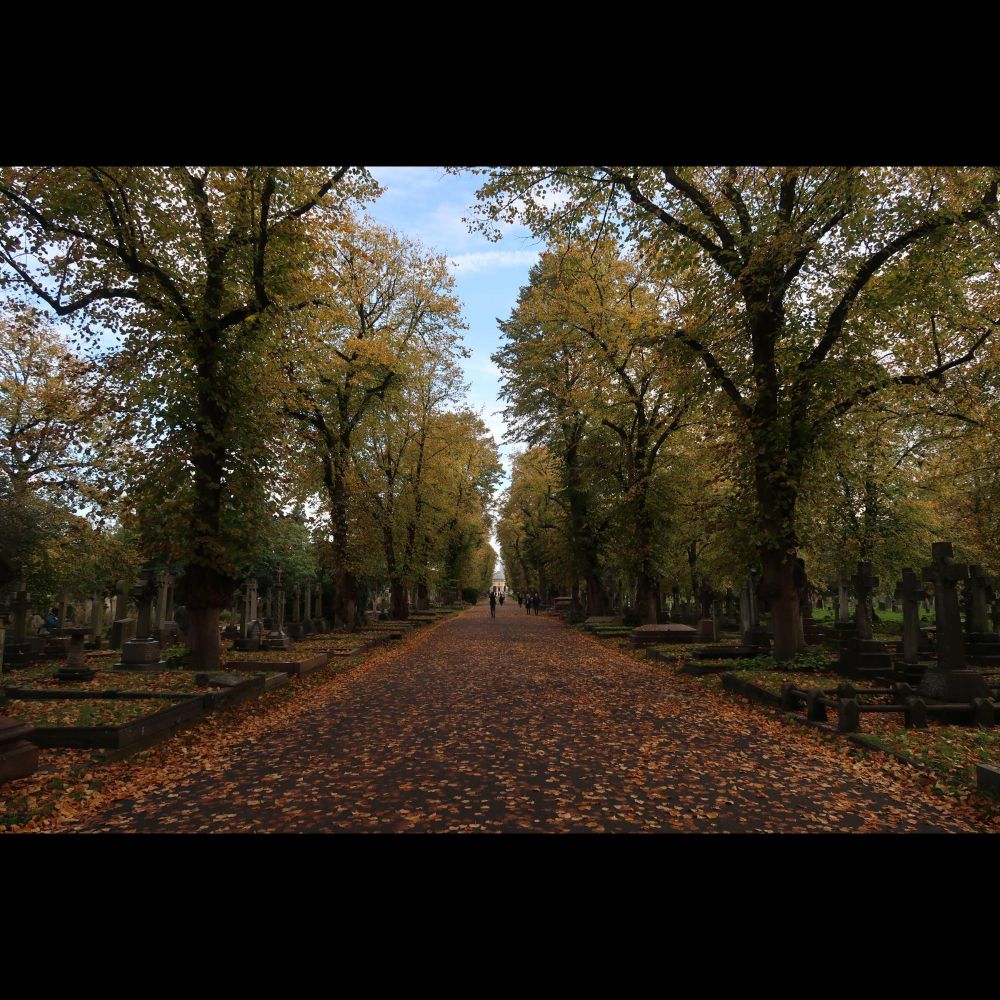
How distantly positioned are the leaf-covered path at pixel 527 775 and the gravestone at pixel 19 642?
32.2ft

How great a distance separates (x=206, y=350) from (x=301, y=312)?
9.72 feet

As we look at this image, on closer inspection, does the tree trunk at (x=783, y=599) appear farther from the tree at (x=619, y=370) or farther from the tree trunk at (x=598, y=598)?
the tree trunk at (x=598, y=598)

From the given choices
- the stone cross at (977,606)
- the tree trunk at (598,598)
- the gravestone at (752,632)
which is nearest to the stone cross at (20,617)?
the gravestone at (752,632)

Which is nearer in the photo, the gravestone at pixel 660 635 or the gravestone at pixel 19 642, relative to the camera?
the gravestone at pixel 19 642

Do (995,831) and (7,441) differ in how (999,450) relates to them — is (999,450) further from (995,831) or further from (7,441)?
(7,441)

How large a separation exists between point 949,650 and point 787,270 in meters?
7.27

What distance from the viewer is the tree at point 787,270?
1048cm

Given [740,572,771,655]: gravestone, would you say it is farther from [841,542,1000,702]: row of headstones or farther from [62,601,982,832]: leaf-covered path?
[62,601,982,832]: leaf-covered path

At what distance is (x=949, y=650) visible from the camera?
869cm

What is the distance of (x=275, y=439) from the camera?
1277 centimetres

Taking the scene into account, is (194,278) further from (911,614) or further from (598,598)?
(598,598)

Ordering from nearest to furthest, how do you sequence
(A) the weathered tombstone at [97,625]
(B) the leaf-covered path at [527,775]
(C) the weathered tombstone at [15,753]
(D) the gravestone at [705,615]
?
1. (B) the leaf-covered path at [527,775]
2. (C) the weathered tombstone at [15,753]
3. (A) the weathered tombstone at [97,625]
4. (D) the gravestone at [705,615]
